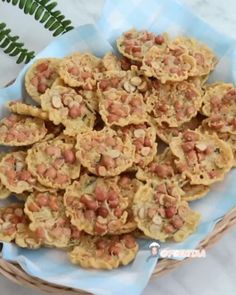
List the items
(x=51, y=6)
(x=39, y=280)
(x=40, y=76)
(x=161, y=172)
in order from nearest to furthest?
(x=39, y=280) < (x=161, y=172) < (x=40, y=76) < (x=51, y=6)

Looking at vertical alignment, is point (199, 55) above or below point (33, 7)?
above

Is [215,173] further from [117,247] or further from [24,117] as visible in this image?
[24,117]

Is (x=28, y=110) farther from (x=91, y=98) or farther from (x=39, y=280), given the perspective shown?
(x=39, y=280)

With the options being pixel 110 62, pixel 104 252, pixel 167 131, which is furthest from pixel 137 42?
pixel 104 252

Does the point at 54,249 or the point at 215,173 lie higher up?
the point at 215,173

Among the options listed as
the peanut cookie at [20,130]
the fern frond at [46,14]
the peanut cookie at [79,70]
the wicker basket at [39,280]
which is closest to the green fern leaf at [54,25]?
the fern frond at [46,14]

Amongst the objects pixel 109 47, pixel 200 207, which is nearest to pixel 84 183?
pixel 200 207

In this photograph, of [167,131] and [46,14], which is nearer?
[167,131]
